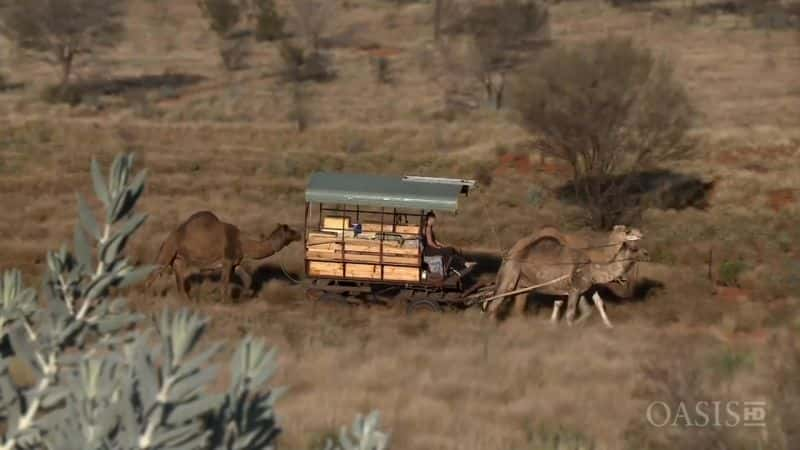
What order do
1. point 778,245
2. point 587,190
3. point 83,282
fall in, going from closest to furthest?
point 83,282, point 778,245, point 587,190

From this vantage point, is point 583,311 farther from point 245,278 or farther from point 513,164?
point 513,164

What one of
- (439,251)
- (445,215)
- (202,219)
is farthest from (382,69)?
(439,251)

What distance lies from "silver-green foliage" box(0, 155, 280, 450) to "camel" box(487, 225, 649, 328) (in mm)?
11320

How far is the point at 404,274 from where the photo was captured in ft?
50.9

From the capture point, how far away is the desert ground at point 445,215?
434 inches

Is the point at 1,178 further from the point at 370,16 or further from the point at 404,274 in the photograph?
the point at 370,16

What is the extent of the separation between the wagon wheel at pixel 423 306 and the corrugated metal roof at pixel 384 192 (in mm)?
1435

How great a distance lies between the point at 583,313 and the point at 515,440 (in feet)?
20.1

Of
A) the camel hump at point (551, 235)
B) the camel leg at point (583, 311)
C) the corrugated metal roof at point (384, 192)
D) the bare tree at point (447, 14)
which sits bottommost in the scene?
the camel leg at point (583, 311)

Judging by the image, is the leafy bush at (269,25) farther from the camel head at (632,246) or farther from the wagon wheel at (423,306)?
the camel head at (632,246)

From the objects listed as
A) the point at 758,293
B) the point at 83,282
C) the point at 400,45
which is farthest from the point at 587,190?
the point at 400,45

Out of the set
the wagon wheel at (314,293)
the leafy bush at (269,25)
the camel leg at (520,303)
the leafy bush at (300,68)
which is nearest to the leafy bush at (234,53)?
the leafy bush at (269,25)

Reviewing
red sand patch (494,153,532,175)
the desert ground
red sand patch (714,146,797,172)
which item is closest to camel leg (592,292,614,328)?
the desert ground

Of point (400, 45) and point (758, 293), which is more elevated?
point (400, 45)
